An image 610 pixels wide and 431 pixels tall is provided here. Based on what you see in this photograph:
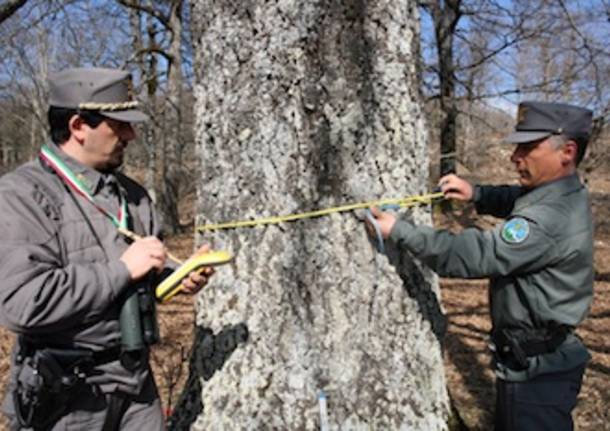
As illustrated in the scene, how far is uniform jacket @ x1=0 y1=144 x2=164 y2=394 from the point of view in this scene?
62.3 inches

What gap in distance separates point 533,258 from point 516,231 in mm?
131

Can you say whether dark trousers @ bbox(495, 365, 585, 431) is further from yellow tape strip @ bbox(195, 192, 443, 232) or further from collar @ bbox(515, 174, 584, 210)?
yellow tape strip @ bbox(195, 192, 443, 232)

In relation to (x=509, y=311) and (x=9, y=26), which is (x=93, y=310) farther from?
(x=9, y=26)

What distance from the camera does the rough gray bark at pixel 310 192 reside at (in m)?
2.14

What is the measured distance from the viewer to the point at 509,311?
2289 mm

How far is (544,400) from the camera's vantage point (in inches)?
90.8

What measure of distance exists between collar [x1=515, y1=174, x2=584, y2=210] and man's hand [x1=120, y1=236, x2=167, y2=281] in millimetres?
1507

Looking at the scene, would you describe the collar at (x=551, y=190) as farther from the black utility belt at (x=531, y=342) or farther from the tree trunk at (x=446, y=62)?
the tree trunk at (x=446, y=62)

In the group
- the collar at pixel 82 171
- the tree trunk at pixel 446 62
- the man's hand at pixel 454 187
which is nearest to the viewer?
the collar at pixel 82 171

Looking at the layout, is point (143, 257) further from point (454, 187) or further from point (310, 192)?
point (454, 187)

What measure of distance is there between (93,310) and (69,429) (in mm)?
493

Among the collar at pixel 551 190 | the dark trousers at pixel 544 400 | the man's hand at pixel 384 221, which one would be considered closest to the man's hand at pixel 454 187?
the collar at pixel 551 190

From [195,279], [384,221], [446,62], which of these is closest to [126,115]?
[195,279]

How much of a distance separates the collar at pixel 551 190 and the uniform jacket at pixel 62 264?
1675 millimetres
